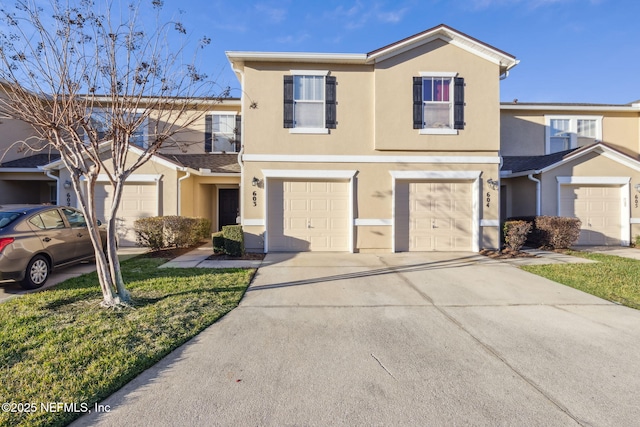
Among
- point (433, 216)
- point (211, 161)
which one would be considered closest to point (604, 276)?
point (433, 216)

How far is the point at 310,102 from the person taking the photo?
993cm

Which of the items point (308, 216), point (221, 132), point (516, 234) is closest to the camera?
point (516, 234)

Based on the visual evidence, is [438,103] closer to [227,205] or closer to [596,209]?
[596,209]

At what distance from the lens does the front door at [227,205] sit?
1423 cm

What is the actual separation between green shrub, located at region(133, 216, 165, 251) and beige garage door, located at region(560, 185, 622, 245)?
553 inches

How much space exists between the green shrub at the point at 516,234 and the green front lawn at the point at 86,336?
826cm

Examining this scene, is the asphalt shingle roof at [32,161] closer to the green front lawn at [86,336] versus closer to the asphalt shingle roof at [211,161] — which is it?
the asphalt shingle roof at [211,161]

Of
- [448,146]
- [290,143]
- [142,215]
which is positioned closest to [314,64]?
[290,143]

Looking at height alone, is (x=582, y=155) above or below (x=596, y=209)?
above

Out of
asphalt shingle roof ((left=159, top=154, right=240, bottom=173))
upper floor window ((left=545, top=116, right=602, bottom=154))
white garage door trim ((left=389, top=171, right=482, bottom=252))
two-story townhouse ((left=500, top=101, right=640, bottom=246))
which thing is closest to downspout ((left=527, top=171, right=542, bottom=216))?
two-story townhouse ((left=500, top=101, right=640, bottom=246))

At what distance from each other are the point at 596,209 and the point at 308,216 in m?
10.6

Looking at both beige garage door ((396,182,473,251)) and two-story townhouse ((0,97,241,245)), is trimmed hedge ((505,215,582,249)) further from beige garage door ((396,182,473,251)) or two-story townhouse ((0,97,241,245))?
two-story townhouse ((0,97,241,245))

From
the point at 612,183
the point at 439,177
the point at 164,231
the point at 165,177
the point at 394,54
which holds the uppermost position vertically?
the point at 394,54

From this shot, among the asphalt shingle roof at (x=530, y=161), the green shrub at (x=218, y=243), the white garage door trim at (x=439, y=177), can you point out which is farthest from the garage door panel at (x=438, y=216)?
the green shrub at (x=218, y=243)
